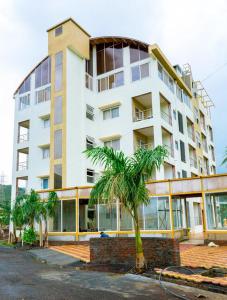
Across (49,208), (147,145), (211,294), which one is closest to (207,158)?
(147,145)

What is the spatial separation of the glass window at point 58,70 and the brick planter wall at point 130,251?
53.3 feet

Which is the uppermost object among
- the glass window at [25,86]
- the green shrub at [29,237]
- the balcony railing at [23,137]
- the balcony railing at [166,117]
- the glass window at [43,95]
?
the glass window at [25,86]

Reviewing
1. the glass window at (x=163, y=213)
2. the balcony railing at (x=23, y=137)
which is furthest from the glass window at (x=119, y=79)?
the glass window at (x=163, y=213)

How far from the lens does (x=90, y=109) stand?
25.2 meters

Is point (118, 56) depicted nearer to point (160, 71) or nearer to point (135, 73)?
point (135, 73)

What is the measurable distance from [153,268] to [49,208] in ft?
34.1

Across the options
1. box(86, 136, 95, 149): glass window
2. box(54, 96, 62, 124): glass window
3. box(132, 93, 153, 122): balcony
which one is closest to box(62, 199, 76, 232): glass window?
box(86, 136, 95, 149): glass window

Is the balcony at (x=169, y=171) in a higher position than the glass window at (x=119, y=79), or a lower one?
lower

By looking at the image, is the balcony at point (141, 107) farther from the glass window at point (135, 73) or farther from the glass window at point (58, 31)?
the glass window at point (58, 31)

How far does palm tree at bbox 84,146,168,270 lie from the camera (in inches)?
364

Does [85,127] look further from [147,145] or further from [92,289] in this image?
[92,289]

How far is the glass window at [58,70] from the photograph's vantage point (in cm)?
2431

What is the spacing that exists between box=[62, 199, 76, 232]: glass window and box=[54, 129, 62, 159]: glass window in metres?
4.51

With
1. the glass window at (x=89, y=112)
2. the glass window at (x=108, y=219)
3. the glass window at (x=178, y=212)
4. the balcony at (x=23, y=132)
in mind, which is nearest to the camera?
the glass window at (x=108, y=219)
